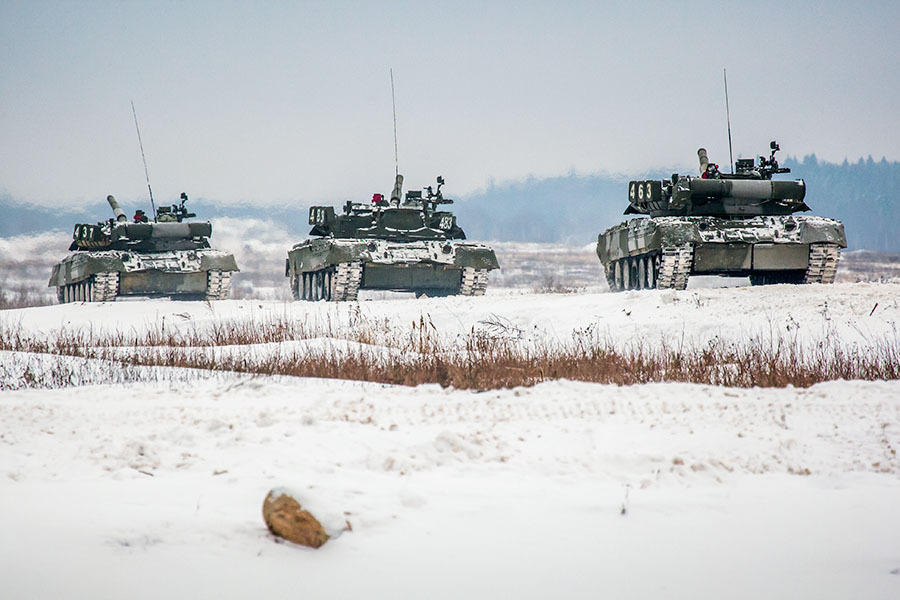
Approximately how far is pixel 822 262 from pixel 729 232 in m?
2.13

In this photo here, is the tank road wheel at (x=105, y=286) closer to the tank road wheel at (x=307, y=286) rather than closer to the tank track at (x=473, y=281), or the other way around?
the tank road wheel at (x=307, y=286)

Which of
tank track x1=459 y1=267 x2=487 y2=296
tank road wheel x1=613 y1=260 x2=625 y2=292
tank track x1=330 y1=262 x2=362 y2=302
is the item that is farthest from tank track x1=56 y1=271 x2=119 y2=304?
tank road wheel x1=613 y1=260 x2=625 y2=292

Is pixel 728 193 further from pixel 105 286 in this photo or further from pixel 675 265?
pixel 105 286

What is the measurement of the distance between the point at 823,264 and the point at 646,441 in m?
14.3

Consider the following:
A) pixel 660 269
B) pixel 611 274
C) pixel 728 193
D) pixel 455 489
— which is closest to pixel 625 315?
pixel 660 269

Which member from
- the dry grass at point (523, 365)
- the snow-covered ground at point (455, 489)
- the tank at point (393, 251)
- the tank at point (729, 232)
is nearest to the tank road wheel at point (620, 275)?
the tank at point (729, 232)

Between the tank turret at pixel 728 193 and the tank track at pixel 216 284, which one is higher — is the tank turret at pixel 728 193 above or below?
above

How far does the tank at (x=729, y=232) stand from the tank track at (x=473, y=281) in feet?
13.2

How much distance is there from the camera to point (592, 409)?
635 centimetres

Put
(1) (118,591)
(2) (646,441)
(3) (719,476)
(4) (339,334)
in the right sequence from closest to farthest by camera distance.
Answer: (1) (118,591) → (3) (719,476) → (2) (646,441) → (4) (339,334)

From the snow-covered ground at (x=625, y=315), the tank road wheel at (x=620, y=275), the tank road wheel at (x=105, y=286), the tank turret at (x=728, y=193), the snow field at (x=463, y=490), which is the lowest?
the snow field at (x=463, y=490)

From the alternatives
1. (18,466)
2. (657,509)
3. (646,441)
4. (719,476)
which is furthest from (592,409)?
(18,466)

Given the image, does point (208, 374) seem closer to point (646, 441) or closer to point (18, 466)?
point (18, 466)

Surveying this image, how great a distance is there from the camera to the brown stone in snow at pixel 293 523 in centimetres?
378
